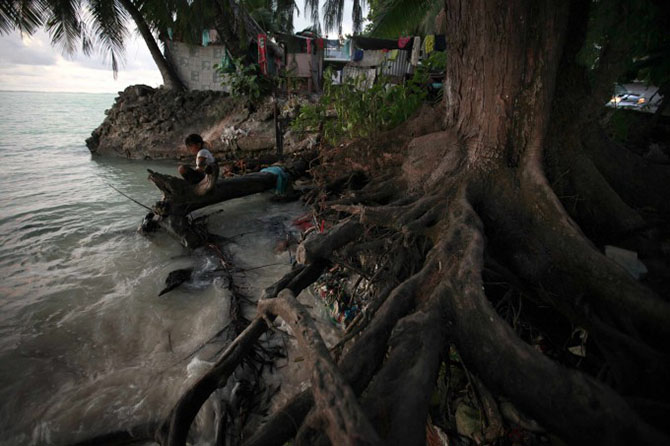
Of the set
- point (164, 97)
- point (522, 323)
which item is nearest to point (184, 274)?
point (522, 323)

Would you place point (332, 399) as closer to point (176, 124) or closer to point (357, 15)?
point (357, 15)

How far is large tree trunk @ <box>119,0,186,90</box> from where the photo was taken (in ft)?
37.2

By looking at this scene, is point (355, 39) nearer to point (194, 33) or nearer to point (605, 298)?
point (194, 33)

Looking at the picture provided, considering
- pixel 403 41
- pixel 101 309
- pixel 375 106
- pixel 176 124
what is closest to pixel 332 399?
pixel 101 309

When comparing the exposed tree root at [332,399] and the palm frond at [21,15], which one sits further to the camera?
the palm frond at [21,15]

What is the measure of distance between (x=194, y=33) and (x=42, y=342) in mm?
12803

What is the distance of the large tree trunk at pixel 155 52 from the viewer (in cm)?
1135

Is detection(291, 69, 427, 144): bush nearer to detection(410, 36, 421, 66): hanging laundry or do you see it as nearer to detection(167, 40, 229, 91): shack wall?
detection(410, 36, 421, 66): hanging laundry

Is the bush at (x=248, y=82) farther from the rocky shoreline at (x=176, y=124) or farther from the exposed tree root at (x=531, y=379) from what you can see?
the exposed tree root at (x=531, y=379)

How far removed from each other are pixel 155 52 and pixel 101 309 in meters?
13.7

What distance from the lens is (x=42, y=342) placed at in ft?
10.2

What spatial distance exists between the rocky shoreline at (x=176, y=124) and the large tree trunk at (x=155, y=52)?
0.53 metres

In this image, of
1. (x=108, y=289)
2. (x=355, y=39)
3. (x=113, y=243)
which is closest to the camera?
(x=108, y=289)

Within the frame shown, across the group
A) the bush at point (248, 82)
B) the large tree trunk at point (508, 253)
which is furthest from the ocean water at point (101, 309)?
the bush at point (248, 82)
